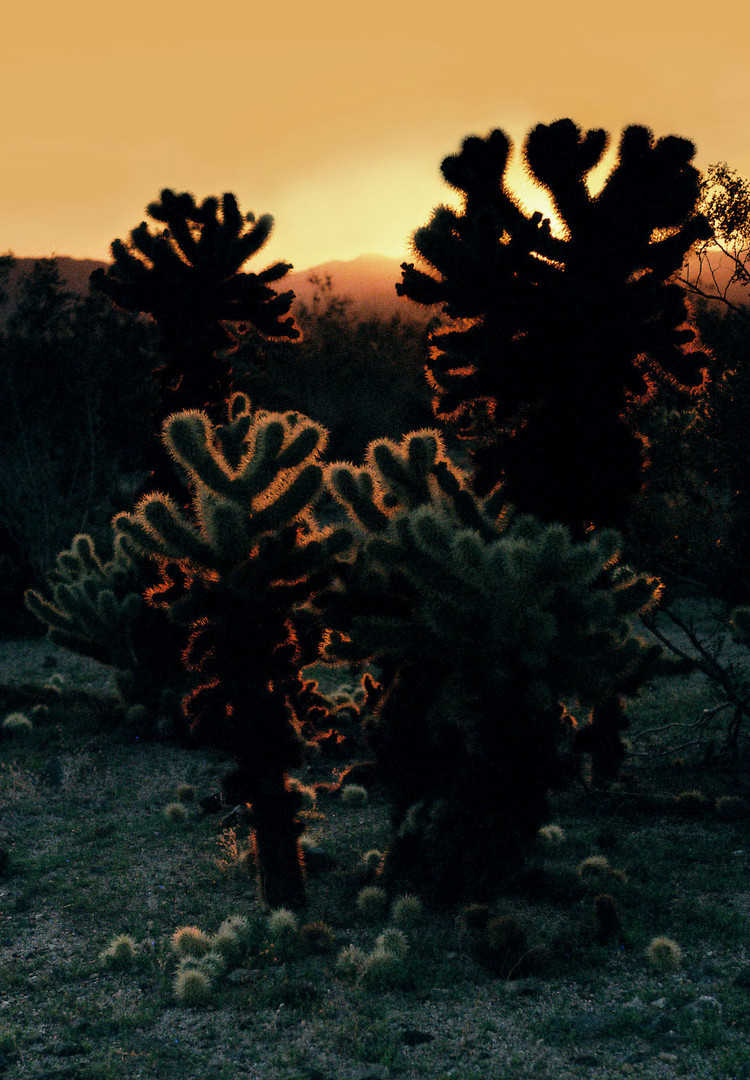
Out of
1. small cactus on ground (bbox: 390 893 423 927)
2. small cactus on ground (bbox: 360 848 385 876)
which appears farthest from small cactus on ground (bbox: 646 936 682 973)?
small cactus on ground (bbox: 360 848 385 876)

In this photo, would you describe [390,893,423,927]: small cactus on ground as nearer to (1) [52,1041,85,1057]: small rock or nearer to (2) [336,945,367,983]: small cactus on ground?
(2) [336,945,367,983]: small cactus on ground

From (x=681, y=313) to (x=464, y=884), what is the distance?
4.85 meters

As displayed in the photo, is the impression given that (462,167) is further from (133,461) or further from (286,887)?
(133,461)

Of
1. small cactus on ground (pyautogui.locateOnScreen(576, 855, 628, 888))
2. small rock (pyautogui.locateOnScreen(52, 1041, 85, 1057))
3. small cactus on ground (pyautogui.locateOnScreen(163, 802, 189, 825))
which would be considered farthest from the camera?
small cactus on ground (pyautogui.locateOnScreen(163, 802, 189, 825))

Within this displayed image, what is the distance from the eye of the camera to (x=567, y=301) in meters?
7.45

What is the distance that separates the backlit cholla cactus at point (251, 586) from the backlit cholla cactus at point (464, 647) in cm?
44

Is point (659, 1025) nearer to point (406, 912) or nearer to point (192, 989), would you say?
point (406, 912)

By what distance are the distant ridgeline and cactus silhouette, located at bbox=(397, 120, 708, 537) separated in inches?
30.7

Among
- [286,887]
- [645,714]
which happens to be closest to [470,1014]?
[286,887]

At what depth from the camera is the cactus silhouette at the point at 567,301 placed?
7.35 metres

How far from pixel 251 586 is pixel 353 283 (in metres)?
54.8

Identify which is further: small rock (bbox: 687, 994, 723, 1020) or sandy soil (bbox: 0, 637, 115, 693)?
sandy soil (bbox: 0, 637, 115, 693)

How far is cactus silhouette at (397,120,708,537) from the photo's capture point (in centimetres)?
735

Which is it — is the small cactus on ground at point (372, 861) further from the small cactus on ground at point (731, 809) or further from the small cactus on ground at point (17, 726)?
the small cactus on ground at point (17, 726)
